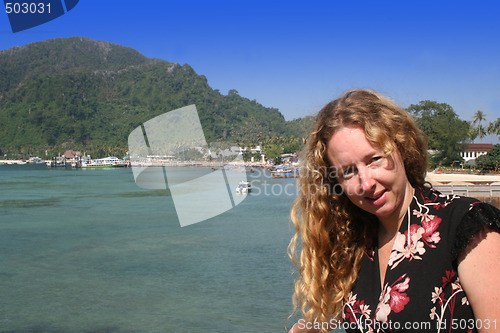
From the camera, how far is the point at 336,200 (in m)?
1.35

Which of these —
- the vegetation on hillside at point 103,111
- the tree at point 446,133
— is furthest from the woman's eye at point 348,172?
the vegetation on hillside at point 103,111

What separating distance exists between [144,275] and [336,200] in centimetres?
1357

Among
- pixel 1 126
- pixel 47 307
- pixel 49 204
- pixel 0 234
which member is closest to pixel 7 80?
pixel 1 126

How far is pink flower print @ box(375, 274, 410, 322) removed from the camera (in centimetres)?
104

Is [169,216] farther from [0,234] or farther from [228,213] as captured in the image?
[0,234]

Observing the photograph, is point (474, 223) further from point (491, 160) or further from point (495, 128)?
point (495, 128)

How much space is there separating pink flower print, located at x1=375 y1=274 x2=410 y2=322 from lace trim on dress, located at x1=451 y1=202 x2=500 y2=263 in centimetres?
14

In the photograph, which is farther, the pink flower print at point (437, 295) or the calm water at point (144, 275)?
the calm water at point (144, 275)

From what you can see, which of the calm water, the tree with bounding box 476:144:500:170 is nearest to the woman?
the calm water

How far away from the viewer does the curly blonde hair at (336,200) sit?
3.78 ft

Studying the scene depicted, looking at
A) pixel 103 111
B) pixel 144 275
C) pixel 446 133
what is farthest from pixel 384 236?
pixel 103 111

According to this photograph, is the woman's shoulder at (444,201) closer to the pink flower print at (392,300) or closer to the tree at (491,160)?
the pink flower print at (392,300)

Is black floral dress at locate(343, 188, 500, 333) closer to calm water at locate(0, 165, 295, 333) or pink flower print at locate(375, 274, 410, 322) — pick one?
pink flower print at locate(375, 274, 410, 322)

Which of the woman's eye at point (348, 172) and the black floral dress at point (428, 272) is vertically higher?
the woman's eye at point (348, 172)
